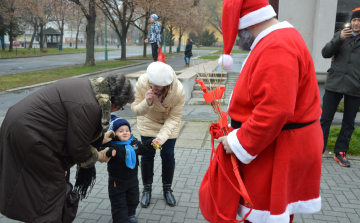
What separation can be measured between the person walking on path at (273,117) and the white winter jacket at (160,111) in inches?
47.4

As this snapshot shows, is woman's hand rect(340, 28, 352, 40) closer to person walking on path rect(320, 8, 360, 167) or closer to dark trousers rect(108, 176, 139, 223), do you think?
person walking on path rect(320, 8, 360, 167)

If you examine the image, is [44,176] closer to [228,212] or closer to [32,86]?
[228,212]

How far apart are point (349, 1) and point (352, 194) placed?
28.2ft

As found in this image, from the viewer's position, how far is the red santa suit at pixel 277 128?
1625 mm

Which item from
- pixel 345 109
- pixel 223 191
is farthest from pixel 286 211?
pixel 345 109

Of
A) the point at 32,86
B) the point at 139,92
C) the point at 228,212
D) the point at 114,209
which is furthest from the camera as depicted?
the point at 32,86

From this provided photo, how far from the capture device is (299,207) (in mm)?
1941

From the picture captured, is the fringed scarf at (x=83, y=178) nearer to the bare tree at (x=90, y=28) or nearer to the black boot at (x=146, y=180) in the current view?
the black boot at (x=146, y=180)

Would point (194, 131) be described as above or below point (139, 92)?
below

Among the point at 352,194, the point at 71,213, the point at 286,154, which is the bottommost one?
the point at 352,194

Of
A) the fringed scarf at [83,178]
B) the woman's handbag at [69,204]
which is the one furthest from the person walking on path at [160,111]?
the woman's handbag at [69,204]

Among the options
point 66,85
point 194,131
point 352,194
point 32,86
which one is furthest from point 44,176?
point 32,86

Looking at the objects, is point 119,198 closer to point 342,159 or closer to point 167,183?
point 167,183


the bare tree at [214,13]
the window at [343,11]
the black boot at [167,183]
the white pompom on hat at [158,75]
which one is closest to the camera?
the white pompom on hat at [158,75]
